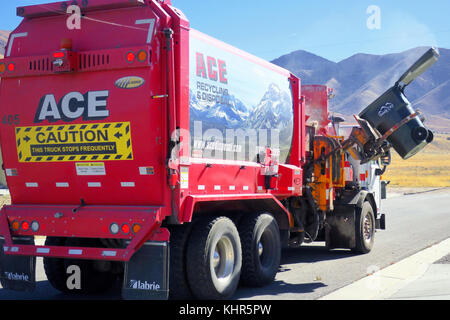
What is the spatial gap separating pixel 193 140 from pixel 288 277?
3.27 m

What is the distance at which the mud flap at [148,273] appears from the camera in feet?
20.4

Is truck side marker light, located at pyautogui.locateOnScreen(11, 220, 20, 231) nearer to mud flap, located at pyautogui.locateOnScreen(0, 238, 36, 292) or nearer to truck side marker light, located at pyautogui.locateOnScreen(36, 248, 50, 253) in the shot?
mud flap, located at pyautogui.locateOnScreen(0, 238, 36, 292)

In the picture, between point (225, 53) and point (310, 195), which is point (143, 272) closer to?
point (225, 53)

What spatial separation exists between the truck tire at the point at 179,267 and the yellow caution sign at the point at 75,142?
1.10m

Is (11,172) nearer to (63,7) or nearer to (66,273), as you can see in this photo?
(66,273)

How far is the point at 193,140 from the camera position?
274 inches

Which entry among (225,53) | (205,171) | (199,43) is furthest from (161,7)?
(205,171)

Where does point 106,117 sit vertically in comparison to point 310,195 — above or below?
above

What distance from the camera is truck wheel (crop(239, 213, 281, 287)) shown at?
7930mm

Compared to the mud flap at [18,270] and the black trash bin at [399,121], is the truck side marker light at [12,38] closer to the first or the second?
the mud flap at [18,270]

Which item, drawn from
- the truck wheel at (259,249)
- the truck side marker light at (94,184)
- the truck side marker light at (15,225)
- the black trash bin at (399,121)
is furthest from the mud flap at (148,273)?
the black trash bin at (399,121)

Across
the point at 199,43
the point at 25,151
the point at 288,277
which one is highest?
the point at 199,43

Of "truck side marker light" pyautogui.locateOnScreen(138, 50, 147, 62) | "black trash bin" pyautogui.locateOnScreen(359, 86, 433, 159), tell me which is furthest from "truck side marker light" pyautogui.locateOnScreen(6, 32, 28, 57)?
"black trash bin" pyautogui.locateOnScreen(359, 86, 433, 159)

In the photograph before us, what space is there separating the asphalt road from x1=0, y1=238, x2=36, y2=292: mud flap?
1.68ft
